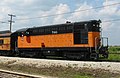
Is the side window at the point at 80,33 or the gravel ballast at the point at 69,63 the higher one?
the side window at the point at 80,33

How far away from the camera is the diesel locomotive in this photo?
78.3 feet

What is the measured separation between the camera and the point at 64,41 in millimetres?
26781

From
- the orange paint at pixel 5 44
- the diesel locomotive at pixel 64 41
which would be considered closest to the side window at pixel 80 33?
the diesel locomotive at pixel 64 41

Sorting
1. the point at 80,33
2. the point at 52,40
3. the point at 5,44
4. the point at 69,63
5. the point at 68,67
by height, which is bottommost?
the point at 68,67

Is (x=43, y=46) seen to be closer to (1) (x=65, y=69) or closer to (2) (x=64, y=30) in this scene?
(2) (x=64, y=30)

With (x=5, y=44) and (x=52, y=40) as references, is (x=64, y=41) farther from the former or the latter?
(x=5, y=44)

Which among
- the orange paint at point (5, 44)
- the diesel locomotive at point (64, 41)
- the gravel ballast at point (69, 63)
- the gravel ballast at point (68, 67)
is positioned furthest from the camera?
the orange paint at point (5, 44)

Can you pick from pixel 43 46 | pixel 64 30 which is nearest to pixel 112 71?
pixel 64 30

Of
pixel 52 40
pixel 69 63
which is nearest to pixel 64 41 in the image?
pixel 52 40

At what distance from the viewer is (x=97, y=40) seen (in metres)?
24.1

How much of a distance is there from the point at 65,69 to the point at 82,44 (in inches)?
197

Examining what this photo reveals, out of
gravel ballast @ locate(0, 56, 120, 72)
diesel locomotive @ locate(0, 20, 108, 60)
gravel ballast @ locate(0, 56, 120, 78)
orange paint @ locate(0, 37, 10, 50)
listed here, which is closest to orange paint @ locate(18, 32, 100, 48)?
diesel locomotive @ locate(0, 20, 108, 60)

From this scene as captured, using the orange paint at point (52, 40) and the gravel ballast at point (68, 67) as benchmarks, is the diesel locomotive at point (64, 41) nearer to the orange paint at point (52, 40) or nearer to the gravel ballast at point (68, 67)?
the orange paint at point (52, 40)

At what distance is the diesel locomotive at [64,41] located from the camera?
939 inches
